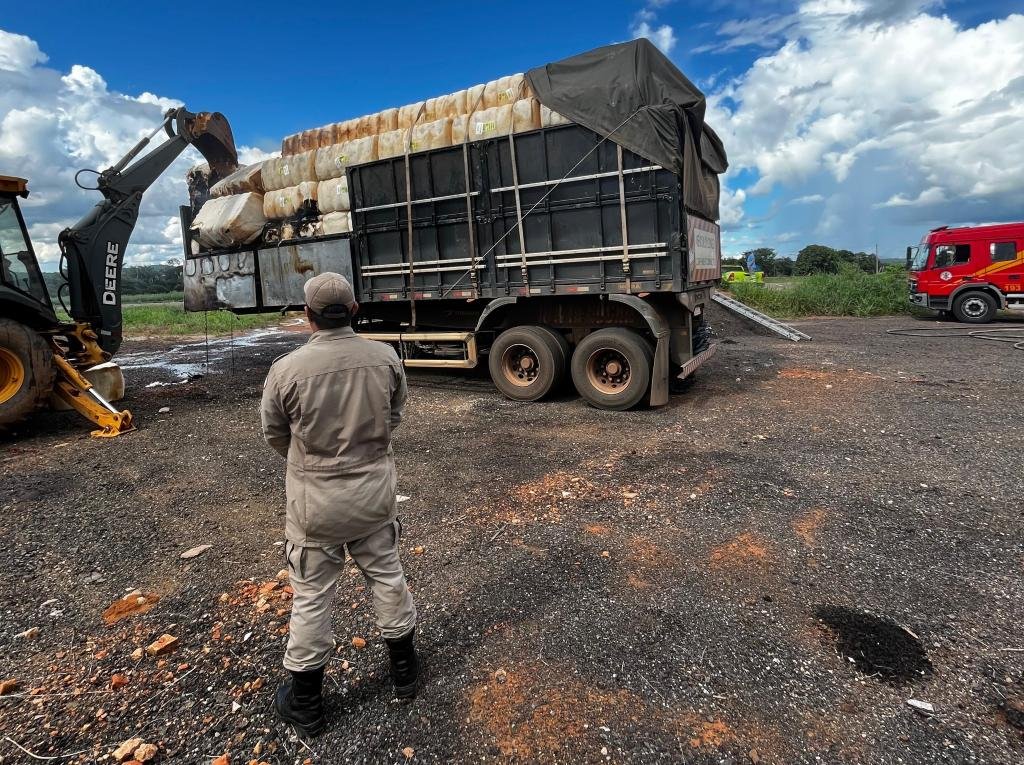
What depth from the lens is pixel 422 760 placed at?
6.75 feet

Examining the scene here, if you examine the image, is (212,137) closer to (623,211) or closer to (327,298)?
(623,211)

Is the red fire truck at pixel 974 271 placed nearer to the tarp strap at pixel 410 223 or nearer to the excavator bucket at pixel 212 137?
the tarp strap at pixel 410 223

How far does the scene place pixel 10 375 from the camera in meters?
6.15

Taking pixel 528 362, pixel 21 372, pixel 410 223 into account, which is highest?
pixel 410 223

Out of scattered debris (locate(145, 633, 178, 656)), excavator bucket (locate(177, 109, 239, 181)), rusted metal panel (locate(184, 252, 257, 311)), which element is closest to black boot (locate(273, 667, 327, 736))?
scattered debris (locate(145, 633, 178, 656))

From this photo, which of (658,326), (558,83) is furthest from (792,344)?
(558,83)

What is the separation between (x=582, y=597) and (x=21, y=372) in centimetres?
657

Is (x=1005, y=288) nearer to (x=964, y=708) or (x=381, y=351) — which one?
(x=964, y=708)

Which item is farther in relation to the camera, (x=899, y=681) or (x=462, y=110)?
(x=462, y=110)

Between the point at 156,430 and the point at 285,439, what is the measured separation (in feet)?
17.6

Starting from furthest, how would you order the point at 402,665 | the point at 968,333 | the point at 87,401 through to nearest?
the point at 968,333, the point at 87,401, the point at 402,665

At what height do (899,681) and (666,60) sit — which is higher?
(666,60)

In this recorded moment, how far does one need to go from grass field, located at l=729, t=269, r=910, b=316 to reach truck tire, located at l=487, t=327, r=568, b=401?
14542 millimetres

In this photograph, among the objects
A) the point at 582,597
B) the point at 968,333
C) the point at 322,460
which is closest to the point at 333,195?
the point at 322,460
